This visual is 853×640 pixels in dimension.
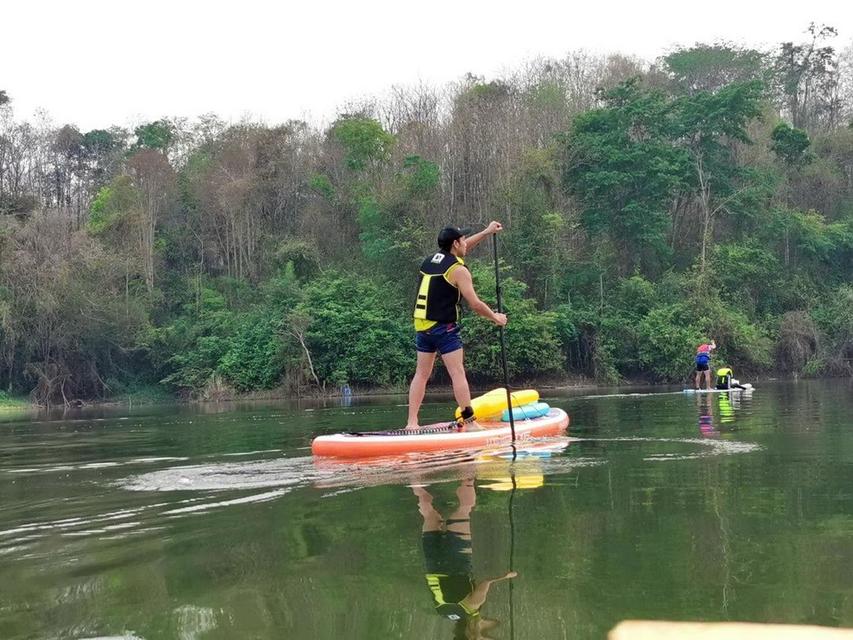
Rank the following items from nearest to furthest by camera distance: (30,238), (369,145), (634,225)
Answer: (30,238) < (634,225) < (369,145)

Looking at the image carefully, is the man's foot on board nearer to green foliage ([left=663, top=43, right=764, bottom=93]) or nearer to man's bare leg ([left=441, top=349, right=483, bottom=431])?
man's bare leg ([left=441, top=349, right=483, bottom=431])

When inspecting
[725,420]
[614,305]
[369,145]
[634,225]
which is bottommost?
[725,420]

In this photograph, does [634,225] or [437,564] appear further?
[634,225]

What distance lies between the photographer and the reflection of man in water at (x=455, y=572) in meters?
2.70

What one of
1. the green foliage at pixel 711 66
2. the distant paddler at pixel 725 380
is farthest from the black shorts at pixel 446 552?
the green foliage at pixel 711 66

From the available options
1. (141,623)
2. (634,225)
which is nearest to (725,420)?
(141,623)

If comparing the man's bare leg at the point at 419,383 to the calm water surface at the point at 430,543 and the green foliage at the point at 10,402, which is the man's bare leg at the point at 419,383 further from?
the green foliage at the point at 10,402

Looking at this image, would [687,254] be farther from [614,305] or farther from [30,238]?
[30,238]

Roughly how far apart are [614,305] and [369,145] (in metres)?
13.1

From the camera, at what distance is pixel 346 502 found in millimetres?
4926

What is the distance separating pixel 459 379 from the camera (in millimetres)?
7691

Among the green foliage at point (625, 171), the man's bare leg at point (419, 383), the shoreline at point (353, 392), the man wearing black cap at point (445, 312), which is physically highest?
the green foliage at point (625, 171)

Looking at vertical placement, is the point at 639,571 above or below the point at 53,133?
below

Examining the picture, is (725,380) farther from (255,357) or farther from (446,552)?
(255,357)
